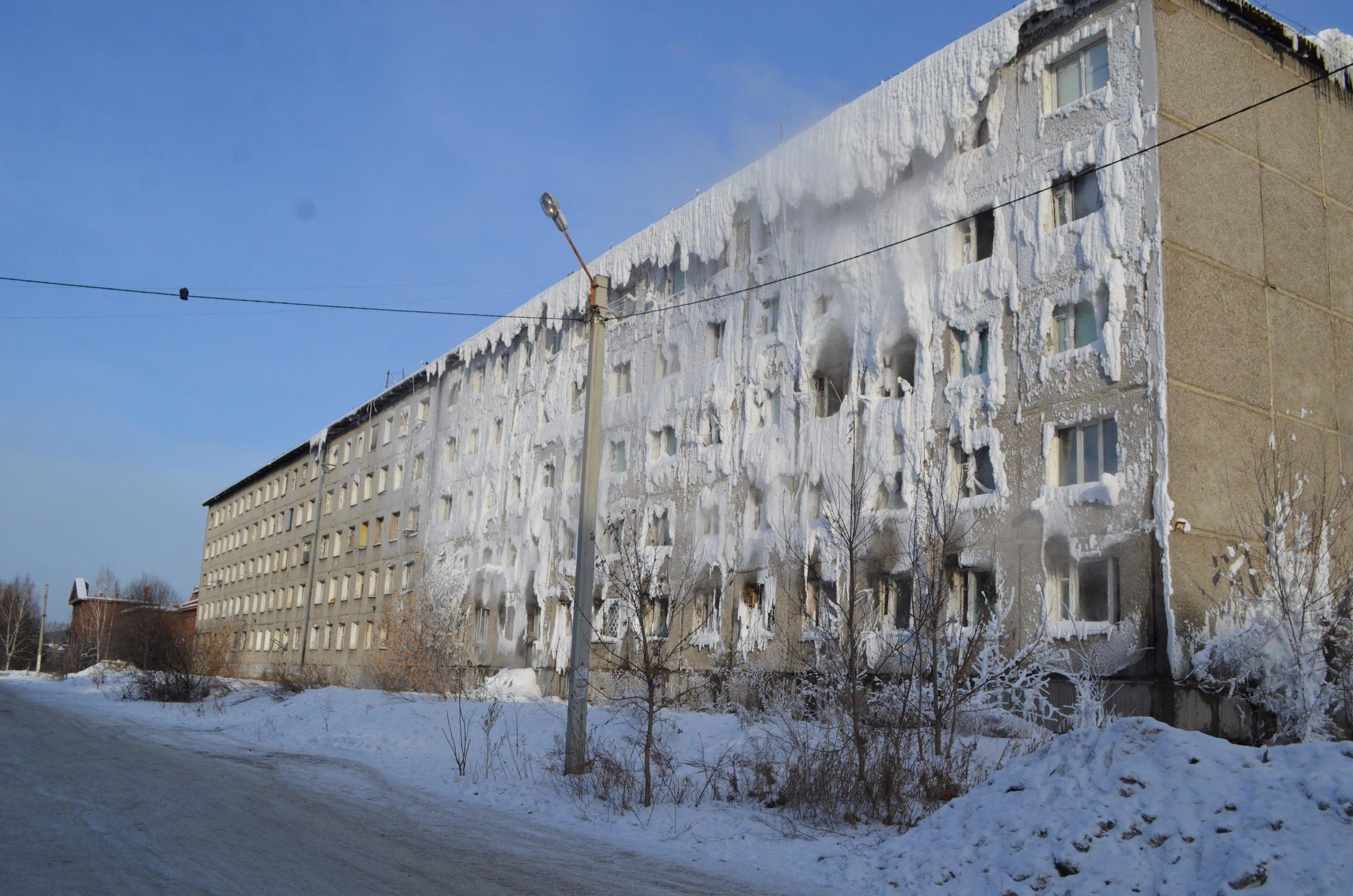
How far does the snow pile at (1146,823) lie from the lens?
20.2ft

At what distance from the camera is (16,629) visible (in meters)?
90.3

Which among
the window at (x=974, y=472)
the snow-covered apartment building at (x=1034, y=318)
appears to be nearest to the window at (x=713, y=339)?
the snow-covered apartment building at (x=1034, y=318)

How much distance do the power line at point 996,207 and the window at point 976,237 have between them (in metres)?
0.08

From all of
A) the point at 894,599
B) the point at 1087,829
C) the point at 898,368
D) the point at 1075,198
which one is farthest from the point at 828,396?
the point at 1087,829

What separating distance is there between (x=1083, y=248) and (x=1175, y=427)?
3.59 meters

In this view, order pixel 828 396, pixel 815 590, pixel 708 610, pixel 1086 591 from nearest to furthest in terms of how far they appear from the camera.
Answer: pixel 1086 591, pixel 815 590, pixel 828 396, pixel 708 610

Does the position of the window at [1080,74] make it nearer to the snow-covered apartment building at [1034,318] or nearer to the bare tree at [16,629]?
the snow-covered apartment building at [1034,318]

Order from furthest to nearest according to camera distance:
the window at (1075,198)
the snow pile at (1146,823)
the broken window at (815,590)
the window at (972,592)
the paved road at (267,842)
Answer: the broken window at (815,590) → the window at (972,592) → the window at (1075,198) → the paved road at (267,842) → the snow pile at (1146,823)

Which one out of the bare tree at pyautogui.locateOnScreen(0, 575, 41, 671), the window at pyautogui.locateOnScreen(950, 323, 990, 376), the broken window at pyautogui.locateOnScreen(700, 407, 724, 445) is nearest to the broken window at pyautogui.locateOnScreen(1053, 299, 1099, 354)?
the window at pyautogui.locateOnScreen(950, 323, 990, 376)

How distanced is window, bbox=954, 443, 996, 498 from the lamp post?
27.6 ft

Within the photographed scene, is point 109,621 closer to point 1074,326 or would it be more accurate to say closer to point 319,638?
point 319,638

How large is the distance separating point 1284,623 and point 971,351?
→ 7.18 metres

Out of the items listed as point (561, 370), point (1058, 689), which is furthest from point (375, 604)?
point (1058, 689)

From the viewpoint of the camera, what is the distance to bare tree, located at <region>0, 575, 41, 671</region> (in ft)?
295
